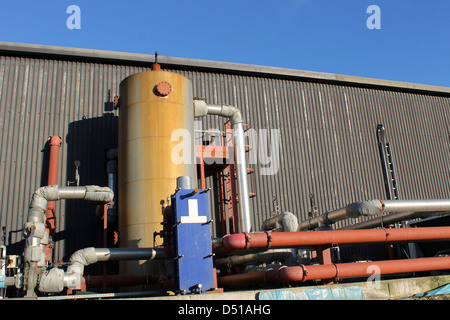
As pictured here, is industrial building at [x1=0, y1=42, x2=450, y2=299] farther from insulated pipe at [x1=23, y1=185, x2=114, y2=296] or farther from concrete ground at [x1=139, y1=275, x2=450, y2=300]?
concrete ground at [x1=139, y1=275, x2=450, y2=300]

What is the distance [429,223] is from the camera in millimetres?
19156

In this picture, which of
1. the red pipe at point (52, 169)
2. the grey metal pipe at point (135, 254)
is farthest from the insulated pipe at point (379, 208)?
the red pipe at point (52, 169)

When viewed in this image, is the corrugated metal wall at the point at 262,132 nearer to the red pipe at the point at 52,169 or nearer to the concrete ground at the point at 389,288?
the red pipe at the point at 52,169

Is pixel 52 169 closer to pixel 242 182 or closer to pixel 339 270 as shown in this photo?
pixel 242 182

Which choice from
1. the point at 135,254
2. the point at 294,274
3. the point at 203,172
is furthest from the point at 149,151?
the point at 294,274

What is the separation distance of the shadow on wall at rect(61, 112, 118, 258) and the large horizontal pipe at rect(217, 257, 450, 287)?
25.7 feet

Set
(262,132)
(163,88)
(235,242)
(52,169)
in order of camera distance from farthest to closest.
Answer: (262,132), (52,169), (163,88), (235,242)

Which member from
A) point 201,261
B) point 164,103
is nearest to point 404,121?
point 164,103

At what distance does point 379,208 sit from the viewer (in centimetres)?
1298

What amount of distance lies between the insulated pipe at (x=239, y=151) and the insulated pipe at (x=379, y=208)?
3.80m

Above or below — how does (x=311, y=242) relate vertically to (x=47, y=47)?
below

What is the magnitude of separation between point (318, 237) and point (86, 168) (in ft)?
37.6
